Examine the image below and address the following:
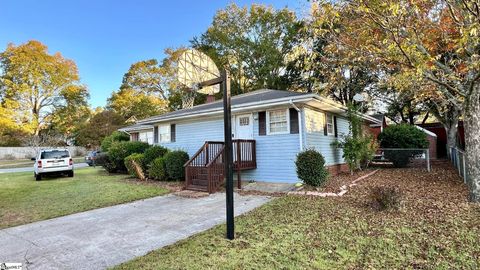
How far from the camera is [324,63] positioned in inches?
358

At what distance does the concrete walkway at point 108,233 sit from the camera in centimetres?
393

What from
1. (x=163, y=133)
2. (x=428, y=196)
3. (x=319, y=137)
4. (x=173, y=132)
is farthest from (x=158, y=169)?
(x=428, y=196)

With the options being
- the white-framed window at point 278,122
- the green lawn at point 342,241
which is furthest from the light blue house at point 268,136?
the green lawn at point 342,241

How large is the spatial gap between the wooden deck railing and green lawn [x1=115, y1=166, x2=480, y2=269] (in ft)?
10.2

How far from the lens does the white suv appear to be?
1312cm

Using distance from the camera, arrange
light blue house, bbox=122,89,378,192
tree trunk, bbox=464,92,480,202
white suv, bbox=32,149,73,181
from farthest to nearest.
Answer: white suv, bbox=32,149,73,181
light blue house, bbox=122,89,378,192
tree trunk, bbox=464,92,480,202

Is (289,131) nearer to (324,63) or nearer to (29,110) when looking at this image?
(324,63)

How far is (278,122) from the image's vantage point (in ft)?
32.3

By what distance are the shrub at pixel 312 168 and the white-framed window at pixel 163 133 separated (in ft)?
26.4

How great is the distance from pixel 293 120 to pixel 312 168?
200 cm

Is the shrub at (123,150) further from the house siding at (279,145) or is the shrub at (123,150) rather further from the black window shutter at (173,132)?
the house siding at (279,145)

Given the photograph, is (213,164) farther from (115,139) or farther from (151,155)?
(115,139)

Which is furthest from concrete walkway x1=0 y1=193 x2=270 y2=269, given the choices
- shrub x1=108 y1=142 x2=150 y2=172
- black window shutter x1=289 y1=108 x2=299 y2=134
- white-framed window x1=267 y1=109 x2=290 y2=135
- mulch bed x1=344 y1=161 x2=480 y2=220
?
shrub x1=108 y1=142 x2=150 y2=172

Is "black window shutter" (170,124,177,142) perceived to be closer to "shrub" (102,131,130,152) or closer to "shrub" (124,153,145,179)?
"shrub" (124,153,145,179)
